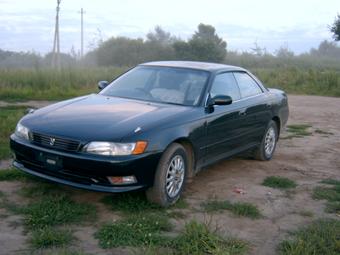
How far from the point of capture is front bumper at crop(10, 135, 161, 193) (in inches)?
176

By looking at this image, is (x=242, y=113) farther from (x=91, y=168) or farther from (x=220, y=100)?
(x=91, y=168)

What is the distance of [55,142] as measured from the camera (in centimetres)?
466

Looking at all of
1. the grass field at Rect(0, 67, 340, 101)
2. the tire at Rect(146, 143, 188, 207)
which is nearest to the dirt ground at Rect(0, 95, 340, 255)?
the tire at Rect(146, 143, 188, 207)

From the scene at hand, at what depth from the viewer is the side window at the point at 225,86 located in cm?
600

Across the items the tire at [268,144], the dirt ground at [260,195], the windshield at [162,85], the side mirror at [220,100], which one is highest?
the windshield at [162,85]

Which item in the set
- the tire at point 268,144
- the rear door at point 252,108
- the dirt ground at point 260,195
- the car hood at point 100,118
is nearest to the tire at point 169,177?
the dirt ground at point 260,195

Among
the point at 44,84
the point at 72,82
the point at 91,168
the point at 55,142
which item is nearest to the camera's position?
the point at 91,168

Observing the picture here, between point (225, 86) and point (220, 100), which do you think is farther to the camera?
point (225, 86)

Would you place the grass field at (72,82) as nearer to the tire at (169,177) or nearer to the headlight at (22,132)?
the headlight at (22,132)

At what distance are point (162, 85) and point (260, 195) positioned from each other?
1.76 m

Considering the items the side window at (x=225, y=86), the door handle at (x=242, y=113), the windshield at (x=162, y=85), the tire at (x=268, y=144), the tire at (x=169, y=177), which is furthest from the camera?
the tire at (x=268, y=144)

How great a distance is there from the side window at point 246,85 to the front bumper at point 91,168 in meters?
2.40

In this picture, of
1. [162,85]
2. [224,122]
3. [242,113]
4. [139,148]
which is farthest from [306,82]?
[139,148]

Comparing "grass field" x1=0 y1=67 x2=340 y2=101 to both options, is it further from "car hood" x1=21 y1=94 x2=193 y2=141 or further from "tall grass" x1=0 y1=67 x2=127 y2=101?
→ "car hood" x1=21 y1=94 x2=193 y2=141
